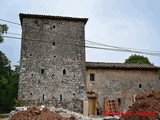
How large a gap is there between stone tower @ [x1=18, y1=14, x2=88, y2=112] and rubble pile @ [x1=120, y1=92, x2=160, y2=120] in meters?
17.4

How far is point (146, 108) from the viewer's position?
7.65m

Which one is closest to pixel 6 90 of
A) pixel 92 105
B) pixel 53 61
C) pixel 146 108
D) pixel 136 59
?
pixel 53 61

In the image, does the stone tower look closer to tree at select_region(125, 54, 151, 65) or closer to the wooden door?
the wooden door

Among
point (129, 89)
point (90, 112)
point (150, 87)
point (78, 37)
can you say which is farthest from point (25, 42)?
point (150, 87)

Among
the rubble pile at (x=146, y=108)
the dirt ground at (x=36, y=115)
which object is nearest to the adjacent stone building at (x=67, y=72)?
the dirt ground at (x=36, y=115)

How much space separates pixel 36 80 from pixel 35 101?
6.03ft

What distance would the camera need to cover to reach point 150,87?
28406mm

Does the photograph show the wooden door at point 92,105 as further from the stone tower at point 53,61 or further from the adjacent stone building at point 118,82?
the stone tower at point 53,61

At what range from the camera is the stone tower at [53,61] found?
25.1 m

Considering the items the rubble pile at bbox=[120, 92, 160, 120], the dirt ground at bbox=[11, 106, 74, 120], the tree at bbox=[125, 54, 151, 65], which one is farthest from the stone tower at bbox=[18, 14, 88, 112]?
the tree at bbox=[125, 54, 151, 65]

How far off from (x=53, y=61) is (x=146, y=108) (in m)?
18.9

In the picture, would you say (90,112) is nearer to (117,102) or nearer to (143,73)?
(117,102)

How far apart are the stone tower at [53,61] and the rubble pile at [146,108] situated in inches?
683

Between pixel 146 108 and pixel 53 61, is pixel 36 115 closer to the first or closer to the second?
pixel 146 108
